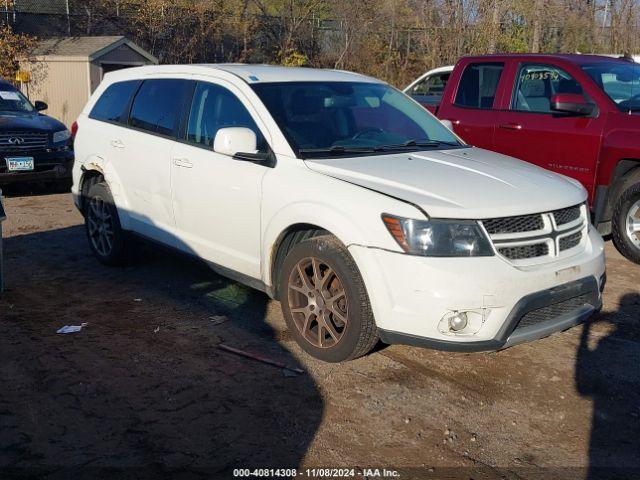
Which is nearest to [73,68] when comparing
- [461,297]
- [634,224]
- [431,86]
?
[431,86]

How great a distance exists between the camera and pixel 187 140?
18.4 ft

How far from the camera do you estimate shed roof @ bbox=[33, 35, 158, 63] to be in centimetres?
1538

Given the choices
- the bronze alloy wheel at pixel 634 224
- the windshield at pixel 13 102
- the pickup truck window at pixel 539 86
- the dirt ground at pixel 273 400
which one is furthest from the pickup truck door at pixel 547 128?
the windshield at pixel 13 102

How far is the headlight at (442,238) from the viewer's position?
3991 millimetres

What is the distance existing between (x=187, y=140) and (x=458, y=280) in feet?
8.54

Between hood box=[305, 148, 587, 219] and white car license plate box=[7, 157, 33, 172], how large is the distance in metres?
6.59

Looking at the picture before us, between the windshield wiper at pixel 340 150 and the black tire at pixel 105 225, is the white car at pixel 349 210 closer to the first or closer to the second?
the windshield wiper at pixel 340 150

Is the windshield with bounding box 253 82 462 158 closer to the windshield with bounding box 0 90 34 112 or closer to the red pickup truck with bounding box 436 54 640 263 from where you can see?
the red pickup truck with bounding box 436 54 640 263

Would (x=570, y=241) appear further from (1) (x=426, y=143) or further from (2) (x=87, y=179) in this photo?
(2) (x=87, y=179)

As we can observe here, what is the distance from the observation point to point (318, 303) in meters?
4.55

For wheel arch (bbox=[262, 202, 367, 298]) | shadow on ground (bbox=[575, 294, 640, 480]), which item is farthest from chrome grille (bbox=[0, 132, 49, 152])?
shadow on ground (bbox=[575, 294, 640, 480])

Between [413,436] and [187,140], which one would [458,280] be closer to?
[413,436]

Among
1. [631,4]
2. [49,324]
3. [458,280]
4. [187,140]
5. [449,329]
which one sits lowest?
[49,324]

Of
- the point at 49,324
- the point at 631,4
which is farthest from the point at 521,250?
the point at 631,4
